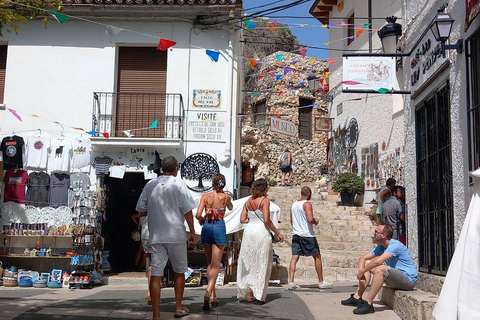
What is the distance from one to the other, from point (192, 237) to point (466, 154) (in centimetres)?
310

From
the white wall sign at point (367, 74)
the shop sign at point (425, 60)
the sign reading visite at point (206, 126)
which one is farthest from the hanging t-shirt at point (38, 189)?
the shop sign at point (425, 60)

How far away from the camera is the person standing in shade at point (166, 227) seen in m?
5.60

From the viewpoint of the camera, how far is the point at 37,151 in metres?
11.4

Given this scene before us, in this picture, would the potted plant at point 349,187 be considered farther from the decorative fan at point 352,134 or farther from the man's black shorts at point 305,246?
the man's black shorts at point 305,246

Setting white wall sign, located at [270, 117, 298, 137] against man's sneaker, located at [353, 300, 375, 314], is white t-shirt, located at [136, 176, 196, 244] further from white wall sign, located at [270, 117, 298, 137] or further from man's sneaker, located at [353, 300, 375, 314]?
white wall sign, located at [270, 117, 298, 137]

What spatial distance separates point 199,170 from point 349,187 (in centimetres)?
646

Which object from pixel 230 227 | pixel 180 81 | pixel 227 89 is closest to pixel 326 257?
pixel 230 227

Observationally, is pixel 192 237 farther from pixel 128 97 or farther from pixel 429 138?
pixel 128 97

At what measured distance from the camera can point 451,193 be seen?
5.96 metres

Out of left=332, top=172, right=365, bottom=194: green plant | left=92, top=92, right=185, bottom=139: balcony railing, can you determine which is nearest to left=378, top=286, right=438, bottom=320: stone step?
left=92, top=92, right=185, bottom=139: balcony railing

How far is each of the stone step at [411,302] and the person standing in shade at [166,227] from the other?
2.43 m

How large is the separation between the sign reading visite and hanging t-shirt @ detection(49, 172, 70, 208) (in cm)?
282

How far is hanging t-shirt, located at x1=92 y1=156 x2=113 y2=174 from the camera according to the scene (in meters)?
11.4

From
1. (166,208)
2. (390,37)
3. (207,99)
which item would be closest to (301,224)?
(166,208)
